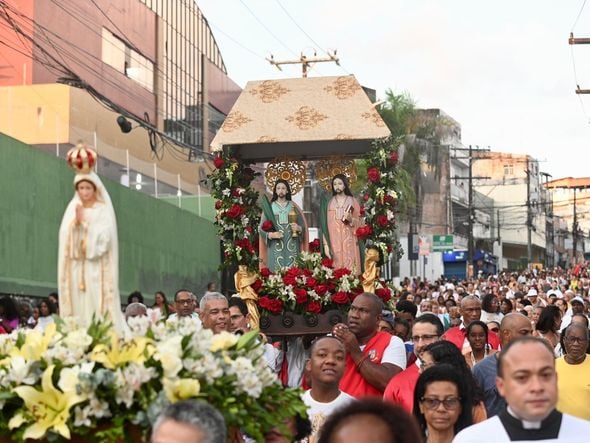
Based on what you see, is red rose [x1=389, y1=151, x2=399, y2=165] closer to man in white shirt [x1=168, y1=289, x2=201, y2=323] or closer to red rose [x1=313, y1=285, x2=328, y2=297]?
red rose [x1=313, y1=285, x2=328, y2=297]

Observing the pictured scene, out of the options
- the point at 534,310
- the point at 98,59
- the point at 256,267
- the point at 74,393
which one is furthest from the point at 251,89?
the point at 98,59

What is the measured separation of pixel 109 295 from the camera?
21.1 ft

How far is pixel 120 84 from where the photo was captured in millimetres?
48094

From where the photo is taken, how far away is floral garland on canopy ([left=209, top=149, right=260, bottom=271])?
15805mm

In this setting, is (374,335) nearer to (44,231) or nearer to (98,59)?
(44,231)

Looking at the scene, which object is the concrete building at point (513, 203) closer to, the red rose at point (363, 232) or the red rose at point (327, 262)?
the red rose at point (363, 232)

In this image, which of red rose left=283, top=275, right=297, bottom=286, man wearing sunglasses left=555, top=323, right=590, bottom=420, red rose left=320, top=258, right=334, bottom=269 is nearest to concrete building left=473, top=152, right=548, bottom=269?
red rose left=320, top=258, right=334, bottom=269

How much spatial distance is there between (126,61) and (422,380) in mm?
42540

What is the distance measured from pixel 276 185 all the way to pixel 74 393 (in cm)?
1094

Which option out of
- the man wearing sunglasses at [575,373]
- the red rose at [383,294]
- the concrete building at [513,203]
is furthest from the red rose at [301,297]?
the concrete building at [513,203]

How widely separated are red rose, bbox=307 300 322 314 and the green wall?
7.78 m

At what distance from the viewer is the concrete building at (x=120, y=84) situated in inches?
1315

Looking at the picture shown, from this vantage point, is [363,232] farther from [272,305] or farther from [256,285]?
[272,305]

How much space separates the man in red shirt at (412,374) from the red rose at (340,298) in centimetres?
399
